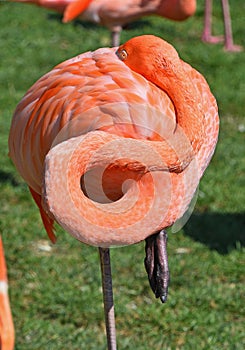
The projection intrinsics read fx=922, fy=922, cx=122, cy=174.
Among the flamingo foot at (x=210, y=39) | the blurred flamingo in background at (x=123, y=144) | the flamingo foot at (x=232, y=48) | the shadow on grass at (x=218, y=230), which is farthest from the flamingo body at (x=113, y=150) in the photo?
the flamingo foot at (x=210, y=39)

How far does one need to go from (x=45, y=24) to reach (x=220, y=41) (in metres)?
1.60

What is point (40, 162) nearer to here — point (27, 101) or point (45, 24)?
point (27, 101)

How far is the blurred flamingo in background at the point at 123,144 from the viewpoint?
2.93m

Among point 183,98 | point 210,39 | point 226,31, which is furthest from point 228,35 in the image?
point 183,98

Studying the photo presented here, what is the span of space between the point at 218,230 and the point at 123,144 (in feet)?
6.76

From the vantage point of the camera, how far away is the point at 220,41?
8094 mm

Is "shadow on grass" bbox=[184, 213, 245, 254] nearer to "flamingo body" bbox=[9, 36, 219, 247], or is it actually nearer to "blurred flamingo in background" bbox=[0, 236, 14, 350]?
"flamingo body" bbox=[9, 36, 219, 247]

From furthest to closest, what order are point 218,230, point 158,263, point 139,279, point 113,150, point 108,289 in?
point 218,230, point 139,279, point 108,289, point 158,263, point 113,150

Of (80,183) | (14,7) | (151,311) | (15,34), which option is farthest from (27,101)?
(14,7)

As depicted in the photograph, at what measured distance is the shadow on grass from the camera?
4.77 metres

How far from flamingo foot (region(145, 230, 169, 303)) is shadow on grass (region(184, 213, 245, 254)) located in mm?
1464

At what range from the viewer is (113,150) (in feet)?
9.70

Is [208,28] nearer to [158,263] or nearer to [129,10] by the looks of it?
[129,10]

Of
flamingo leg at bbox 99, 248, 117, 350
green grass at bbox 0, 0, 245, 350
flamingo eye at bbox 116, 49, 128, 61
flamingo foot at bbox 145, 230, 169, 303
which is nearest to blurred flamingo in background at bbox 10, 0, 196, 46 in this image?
green grass at bbox 0, 0, 245, 350
